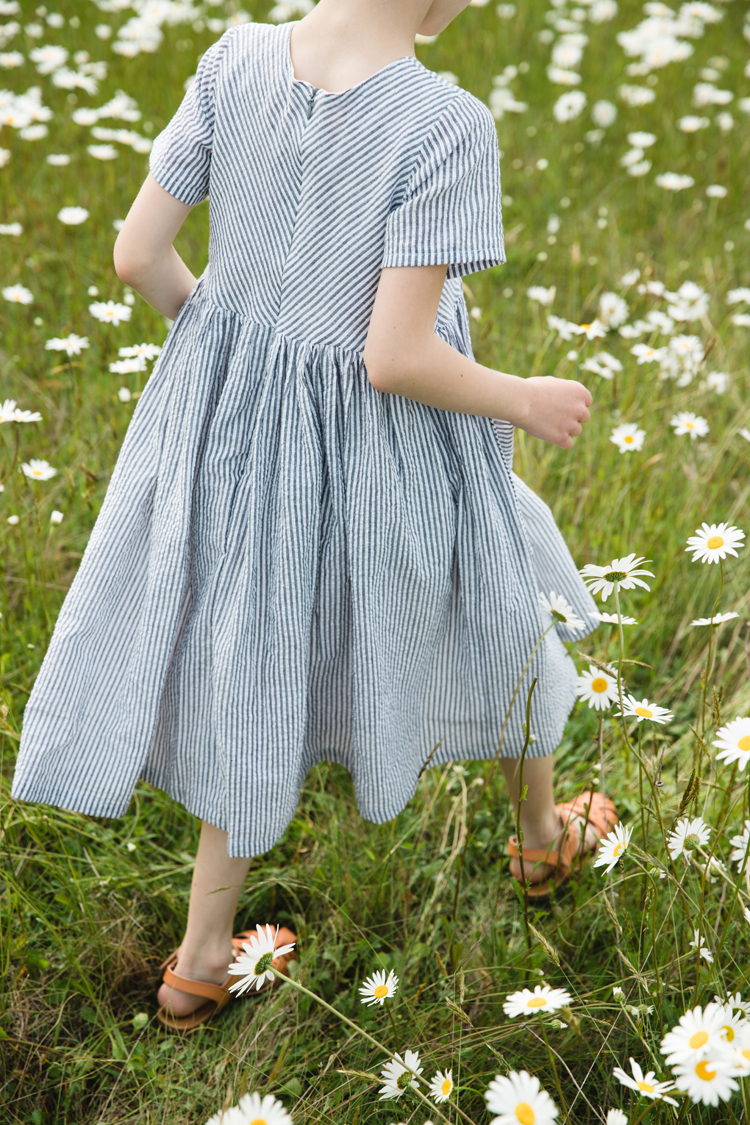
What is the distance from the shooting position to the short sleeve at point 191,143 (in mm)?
1163

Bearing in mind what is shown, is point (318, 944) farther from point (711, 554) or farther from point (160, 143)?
point (160, 143)

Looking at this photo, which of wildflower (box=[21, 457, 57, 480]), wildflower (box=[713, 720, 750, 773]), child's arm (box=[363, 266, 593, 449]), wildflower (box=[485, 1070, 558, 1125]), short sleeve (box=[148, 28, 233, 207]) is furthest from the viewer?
wildflower (box=[21, 457, 57, 480])

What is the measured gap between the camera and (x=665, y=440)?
2.48 meters

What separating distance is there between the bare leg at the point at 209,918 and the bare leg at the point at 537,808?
1.34 ft

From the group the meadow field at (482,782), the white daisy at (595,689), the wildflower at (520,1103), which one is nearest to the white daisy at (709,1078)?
the meadow field at (482,782)

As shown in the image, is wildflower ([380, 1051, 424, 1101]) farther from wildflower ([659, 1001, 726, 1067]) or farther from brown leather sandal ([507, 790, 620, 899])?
brown leather sandal ([507, 790, 620, 899])

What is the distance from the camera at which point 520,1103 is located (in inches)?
29.1

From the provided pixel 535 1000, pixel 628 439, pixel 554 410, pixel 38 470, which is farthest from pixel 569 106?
pixel 535 1000

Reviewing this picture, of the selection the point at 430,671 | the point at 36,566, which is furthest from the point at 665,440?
the point at 36,566

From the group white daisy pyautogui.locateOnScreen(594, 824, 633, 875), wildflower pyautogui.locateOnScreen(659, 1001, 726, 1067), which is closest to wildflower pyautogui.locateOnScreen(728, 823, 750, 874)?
white daisy pyautogui.locateOnScreen(594, 824, 633, 875)

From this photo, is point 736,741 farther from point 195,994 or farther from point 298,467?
point 195,994

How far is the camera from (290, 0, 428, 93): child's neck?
1062mm

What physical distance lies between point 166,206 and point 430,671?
0.69 meters

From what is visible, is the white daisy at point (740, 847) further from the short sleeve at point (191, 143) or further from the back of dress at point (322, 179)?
the short sleeve at point (191, 143)
